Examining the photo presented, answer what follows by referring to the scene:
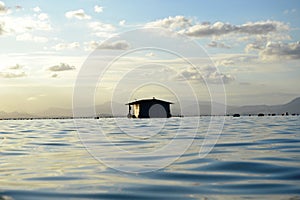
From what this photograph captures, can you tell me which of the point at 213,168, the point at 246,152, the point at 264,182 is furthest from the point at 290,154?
the point at 264,182

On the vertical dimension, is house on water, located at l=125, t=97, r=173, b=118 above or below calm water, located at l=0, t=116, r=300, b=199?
above

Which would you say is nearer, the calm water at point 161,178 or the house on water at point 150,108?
the calm water at point 161,178

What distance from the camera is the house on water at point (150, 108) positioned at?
6856 cm

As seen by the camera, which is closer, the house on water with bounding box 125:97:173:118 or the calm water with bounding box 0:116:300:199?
the calm water with bounding box 0:116:300:199

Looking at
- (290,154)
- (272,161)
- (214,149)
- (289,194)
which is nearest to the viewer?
(289,194)

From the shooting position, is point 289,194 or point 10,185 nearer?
point 289,194

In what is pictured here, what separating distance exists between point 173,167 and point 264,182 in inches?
101

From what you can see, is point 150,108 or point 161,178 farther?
point 150,108

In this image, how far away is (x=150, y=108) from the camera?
2731 inches

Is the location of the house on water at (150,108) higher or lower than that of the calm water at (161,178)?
higher

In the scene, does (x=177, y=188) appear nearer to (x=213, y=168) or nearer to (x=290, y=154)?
(x=213, y=168)

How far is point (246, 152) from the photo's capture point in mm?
11750

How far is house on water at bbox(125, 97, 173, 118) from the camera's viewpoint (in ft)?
225

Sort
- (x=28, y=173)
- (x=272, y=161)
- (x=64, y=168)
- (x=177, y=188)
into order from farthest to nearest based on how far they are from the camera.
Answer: (x=272, y=161)
(x=64, y=168)
(x=28, y=173)
(x=177, y=188)
